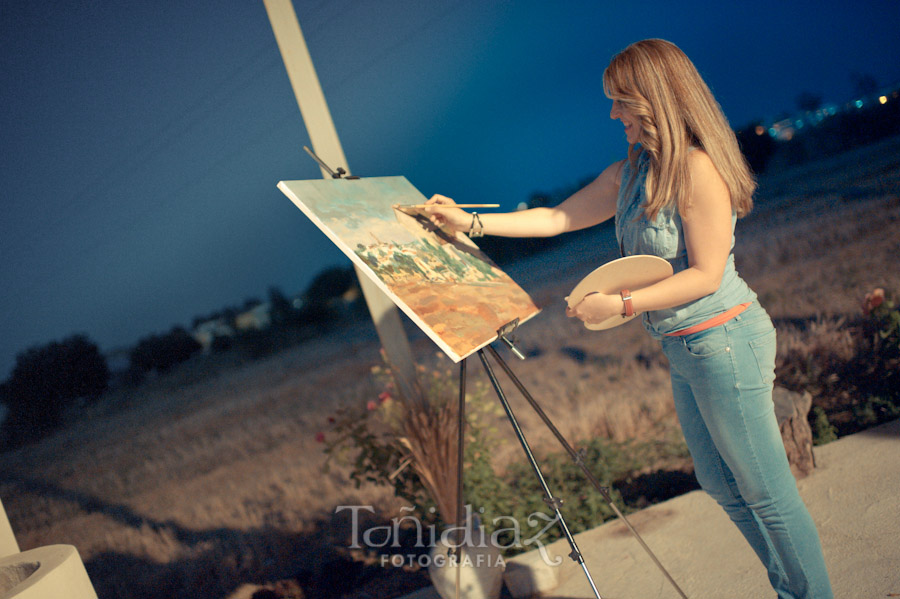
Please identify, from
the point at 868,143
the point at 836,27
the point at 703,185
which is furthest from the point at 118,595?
the point at 836,27

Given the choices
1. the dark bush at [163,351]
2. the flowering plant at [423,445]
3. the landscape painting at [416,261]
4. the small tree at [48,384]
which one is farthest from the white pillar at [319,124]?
the small tree at [48,384]

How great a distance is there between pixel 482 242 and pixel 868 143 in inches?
81.7

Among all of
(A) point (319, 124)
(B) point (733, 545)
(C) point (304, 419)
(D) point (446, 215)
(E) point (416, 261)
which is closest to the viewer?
(E) point (416, 261)

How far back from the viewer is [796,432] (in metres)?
2.28

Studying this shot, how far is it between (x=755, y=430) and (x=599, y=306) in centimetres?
43

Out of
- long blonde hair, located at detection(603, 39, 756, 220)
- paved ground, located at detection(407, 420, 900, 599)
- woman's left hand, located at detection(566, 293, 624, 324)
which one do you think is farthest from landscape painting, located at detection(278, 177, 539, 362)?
paved ground, located at detection(407, 420, 900, 599)

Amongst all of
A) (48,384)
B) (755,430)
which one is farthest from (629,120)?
(48,384)

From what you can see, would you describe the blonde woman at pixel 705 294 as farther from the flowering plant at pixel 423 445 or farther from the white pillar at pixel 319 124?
the white pillar at pixel 319 124

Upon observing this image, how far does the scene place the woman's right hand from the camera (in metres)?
1.64

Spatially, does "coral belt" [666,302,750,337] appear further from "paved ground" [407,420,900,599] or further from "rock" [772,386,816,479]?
"rock" [772,386,816,479]

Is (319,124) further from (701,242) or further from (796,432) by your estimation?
(796,432)

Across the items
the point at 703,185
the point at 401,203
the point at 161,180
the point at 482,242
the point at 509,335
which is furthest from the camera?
the point at 482,242

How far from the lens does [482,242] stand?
3.08m

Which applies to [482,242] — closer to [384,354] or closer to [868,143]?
[384,354]
